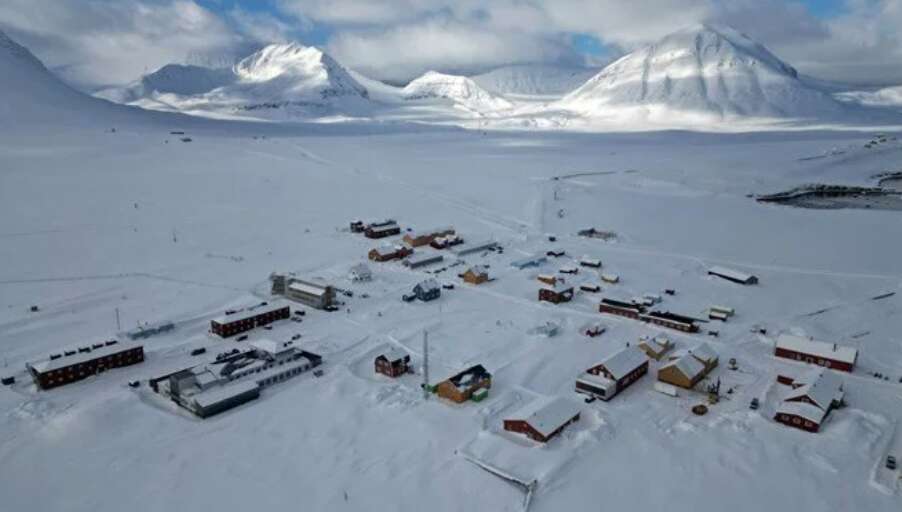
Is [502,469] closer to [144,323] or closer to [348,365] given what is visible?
[348,365]

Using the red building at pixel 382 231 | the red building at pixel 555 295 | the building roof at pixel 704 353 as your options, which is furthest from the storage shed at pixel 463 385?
the red building at pixel 382 231

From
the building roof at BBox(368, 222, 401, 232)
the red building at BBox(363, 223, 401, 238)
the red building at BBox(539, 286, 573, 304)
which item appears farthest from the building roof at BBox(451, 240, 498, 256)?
the red building at BBox(539, 286, 573, 304)

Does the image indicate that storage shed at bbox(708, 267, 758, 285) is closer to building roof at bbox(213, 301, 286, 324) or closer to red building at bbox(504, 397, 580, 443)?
red building at bbox(504, 397, 580, 443)

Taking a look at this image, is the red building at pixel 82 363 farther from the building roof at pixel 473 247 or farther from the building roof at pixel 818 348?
the building roof at pixel 818 348

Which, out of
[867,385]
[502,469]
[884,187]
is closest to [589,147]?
[884,187]

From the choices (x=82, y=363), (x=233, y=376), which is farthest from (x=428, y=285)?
(x=82, y=363)

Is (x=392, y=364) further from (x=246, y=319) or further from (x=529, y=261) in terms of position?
(x=529, y=261)
